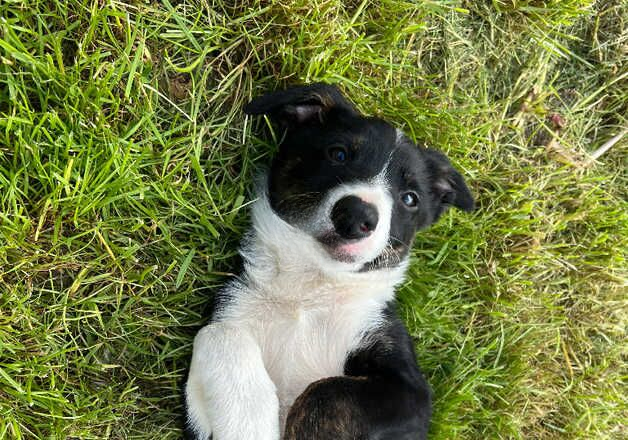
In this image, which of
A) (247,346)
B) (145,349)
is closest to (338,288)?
(247,346)

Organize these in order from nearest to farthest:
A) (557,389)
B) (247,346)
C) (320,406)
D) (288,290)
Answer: (320,406)
(247,346)
(288,290)
(557,389)

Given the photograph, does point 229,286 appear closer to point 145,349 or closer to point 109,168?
point 145,349

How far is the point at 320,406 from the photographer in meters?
3.46

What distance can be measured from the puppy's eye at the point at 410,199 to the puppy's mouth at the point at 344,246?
1.78 feet

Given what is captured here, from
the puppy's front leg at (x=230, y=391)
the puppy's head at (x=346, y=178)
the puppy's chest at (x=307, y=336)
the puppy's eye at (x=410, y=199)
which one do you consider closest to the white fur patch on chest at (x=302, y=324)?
the puppy's chest at (x=307, y=336)

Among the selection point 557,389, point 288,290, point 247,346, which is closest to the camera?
point 247,346

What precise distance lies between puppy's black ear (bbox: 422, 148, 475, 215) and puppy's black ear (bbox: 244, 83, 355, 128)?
0.72m

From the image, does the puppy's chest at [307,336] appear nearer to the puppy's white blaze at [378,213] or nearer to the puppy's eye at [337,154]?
the puppy's white blaze at [378,213]

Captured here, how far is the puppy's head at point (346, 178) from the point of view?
3531mm

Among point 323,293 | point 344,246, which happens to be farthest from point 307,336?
point 344,246

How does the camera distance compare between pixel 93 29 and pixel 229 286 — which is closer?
pixel 93 29

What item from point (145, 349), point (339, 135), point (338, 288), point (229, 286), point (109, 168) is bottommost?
point (145, 349)

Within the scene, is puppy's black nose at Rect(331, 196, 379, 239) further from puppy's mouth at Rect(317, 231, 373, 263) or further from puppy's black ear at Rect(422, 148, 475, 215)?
puppy's black ear at Rect(422, 148, 475, 215)

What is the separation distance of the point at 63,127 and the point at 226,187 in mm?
1183
